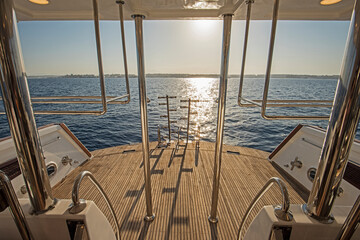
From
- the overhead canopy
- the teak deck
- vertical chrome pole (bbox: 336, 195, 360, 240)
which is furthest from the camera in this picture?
the teak deck

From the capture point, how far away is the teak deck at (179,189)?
4.47 feet

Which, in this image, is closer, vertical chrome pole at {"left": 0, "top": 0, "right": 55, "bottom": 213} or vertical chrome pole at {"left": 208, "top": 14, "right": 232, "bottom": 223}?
vertical chrome pole at {"left": 0, "top": 0, "right": 55, "bottom": 213}

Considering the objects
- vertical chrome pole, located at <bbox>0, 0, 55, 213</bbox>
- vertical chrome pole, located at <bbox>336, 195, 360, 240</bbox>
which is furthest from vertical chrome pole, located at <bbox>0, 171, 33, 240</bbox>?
vertical chrome pole, located at <bbox>336, 195, 360, 240</bbox>

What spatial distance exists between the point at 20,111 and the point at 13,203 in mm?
265

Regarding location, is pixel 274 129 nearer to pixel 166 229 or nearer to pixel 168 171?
pixel 168 171

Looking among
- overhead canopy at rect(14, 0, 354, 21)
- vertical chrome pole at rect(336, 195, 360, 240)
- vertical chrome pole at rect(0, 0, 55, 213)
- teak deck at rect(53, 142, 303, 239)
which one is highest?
overhead canopy at rect(14, 0, 354, 21)

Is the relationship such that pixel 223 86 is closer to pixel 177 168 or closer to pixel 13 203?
pixel 13 203

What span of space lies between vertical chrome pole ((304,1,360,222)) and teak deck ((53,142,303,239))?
98cm

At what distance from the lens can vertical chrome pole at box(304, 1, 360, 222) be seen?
413 millimetres

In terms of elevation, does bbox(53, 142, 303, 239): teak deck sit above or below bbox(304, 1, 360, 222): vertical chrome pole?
below

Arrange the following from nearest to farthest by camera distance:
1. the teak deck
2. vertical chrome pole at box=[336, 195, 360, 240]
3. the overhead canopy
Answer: vertical chrome pole at box=[336, 195, 360, 240]
the overhead canopy
the teak deck

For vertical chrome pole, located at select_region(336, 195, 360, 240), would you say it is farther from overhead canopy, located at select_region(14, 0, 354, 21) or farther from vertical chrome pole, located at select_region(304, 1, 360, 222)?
overhead canopy, located at select_region(14, 0, 354, 21)

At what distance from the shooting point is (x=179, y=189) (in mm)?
1835

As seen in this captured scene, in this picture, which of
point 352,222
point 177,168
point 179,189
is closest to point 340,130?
point 352,222
